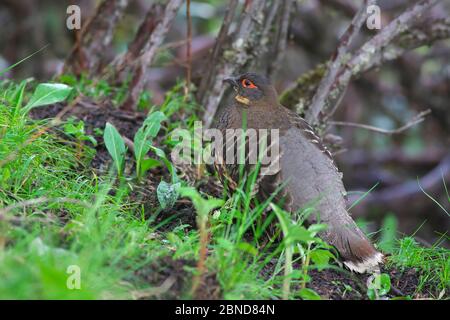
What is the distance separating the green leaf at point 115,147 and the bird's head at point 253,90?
98 centimetres

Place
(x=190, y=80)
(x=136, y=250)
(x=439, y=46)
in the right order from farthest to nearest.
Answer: (x=439, y=46), (x=190, y=80), (x=136, y=250)

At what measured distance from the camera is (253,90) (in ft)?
17.5

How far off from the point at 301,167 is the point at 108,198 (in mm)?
1320

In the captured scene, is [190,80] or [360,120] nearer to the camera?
[190,80]

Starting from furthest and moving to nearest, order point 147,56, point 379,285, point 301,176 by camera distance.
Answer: point 147,56
point 301,176
point 379,285

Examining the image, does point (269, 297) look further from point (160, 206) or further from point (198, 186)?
point (198, 186)

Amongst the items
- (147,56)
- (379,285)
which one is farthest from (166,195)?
(147,56)

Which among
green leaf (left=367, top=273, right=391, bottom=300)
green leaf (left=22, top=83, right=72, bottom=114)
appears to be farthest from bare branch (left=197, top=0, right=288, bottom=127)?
green leaf (left=367, top=273, right=391, bottom=300)

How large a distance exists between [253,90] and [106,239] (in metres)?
2.13

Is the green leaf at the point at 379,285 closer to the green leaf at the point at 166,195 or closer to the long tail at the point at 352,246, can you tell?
the long tail at the point at 352,246

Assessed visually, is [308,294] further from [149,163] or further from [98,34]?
[98,34]

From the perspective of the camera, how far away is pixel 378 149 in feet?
38.7

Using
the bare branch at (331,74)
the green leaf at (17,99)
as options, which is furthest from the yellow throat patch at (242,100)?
the green leaf at (17,99)

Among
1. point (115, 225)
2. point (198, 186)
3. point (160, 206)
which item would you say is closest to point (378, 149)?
point (198, 186)
